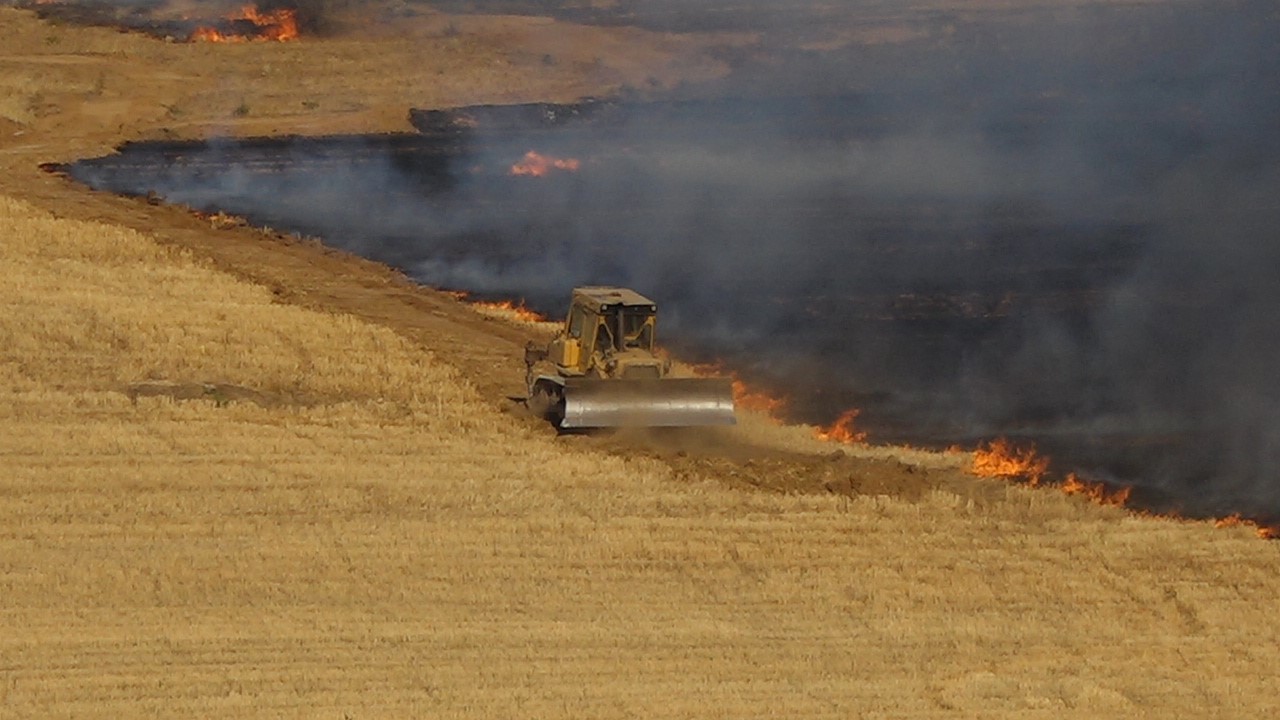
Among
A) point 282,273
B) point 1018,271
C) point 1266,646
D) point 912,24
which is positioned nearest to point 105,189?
point 282,273

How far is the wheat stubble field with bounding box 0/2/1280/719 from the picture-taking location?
66.3 feet

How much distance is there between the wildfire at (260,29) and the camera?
281ft

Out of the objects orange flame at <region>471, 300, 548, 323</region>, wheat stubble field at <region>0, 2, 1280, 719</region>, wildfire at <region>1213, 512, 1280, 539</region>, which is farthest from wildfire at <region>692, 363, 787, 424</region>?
wildfire at <region>1213, 512, 1280, 539</region>

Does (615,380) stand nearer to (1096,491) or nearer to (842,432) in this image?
(842,432)

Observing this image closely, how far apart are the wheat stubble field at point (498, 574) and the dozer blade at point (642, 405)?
583 millimetres

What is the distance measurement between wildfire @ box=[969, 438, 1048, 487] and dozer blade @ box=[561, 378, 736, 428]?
402cm

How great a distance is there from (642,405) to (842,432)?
487 centimetres

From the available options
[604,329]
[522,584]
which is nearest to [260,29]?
[604,329]

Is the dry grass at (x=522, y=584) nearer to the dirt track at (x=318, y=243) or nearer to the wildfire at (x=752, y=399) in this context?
the dirt track at (x=318, y=243)

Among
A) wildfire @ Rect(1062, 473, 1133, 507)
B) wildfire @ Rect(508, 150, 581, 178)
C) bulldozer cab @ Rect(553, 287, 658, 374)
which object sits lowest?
wildfire @ Rect(1062, 473, 1133, 507)

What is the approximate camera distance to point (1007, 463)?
30.2 m

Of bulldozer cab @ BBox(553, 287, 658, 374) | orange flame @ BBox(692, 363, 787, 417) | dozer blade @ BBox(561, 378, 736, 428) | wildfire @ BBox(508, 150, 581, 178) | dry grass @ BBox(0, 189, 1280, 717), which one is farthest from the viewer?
wildfire @ BBox(508, 150, 581, 178)

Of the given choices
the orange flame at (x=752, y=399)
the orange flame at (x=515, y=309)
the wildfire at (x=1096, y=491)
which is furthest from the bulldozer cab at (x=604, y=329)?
the orange flame at (x=515, y=309)

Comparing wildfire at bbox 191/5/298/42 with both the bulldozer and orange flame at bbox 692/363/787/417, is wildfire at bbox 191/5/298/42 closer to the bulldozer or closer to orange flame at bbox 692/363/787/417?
orange flame at bbox 692/363/787/417
